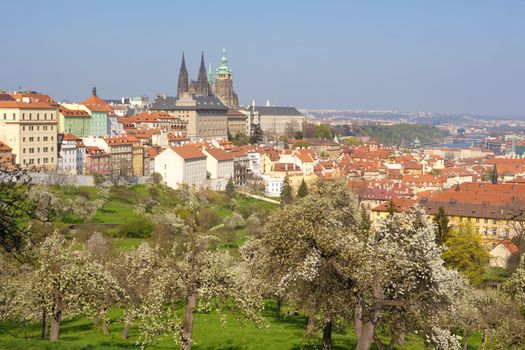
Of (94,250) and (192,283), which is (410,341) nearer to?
(192,283)

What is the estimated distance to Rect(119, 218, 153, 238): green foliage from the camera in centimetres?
5988

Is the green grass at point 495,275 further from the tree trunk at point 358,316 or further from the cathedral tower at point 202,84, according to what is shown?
the cathedral tower at point 202,84

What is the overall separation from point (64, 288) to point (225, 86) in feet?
512

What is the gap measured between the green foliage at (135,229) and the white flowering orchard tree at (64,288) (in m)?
33.1

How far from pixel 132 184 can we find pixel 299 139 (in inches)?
3186

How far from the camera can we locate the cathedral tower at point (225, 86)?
583 ft

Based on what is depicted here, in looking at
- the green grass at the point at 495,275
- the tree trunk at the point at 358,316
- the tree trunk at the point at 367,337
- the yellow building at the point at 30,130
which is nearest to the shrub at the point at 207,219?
the green grass at the point at 495,275

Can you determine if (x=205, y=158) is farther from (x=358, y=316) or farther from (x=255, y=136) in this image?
(x=358, y=316)

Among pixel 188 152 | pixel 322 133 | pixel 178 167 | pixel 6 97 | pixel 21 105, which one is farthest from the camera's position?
pixel 322 133

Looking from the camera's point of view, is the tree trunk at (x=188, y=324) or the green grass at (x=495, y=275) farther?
the green grass at (x=495, y=275)

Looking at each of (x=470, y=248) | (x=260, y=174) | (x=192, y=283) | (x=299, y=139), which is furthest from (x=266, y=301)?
(x=299, y=139)

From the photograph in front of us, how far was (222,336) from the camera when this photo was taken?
26250mm

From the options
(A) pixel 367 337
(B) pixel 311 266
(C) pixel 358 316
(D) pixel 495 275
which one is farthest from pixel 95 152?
(A) pixel 367 337

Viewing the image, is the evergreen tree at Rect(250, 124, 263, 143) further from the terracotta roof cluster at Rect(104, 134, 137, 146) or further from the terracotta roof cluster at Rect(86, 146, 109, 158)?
the terracotta roof cluster at Rect(86, 146, 109, 158)
